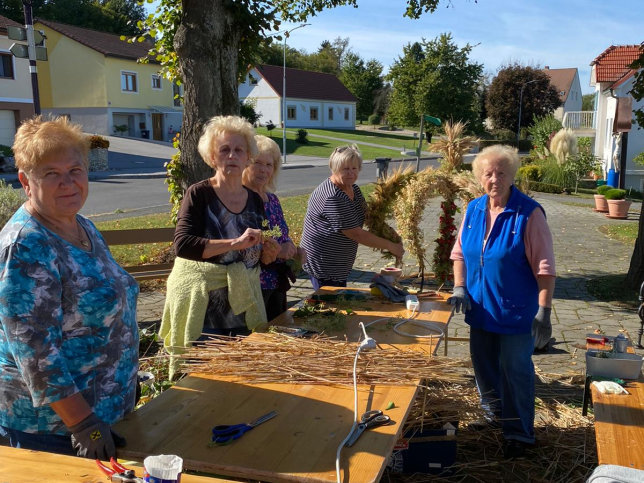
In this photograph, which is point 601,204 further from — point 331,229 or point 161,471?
point 161,471

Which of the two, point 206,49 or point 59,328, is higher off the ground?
point 206,49

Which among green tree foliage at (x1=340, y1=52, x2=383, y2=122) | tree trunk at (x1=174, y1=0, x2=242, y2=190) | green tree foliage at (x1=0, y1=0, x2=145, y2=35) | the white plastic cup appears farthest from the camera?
green tree foliage at (x1=340, y1=52, x2=383, y2=122)

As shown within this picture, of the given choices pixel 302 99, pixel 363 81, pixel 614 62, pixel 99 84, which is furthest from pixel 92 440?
pixel 363 81

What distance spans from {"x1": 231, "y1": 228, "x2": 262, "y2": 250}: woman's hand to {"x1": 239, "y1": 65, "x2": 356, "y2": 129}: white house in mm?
55145

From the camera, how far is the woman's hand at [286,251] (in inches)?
142

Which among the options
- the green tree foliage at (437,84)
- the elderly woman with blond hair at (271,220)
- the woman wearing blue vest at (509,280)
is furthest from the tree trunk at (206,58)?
the green tree foliage at (437,84)

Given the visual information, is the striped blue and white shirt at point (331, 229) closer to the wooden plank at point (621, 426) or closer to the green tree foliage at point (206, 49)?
the wooden plank at point (621, 426)

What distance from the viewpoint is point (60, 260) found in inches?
79.1

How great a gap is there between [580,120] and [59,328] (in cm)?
4009

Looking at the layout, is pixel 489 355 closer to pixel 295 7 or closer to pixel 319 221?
pixel 319 221

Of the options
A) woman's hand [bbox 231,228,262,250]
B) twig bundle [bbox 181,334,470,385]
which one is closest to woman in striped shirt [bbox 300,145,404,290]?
woman's hand [bbox 231,228,262,250]

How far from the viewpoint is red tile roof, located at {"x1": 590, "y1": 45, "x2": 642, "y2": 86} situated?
2428 centimetres

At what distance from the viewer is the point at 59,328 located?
1961mm

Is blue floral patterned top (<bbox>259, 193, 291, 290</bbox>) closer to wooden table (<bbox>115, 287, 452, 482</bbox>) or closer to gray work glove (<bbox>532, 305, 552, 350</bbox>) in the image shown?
wooden table (<bbox>115, 287, 452, 482</bbox>)
